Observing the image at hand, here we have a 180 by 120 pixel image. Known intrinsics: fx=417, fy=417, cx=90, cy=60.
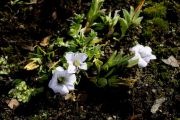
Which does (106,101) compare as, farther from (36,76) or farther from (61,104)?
(36,76)

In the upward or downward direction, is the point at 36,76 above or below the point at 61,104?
above

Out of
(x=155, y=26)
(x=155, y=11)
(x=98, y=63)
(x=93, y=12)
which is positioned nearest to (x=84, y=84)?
(x=98, y=63)

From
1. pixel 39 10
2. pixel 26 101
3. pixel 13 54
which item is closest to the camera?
pixel 26 101

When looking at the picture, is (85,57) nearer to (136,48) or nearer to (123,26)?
(136,48)

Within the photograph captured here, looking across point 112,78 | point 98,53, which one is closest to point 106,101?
point 112,78

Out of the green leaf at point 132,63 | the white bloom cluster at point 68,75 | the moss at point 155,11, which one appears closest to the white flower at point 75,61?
the white bloom cluster at point 68,75

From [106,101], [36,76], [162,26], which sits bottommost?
[106,101]

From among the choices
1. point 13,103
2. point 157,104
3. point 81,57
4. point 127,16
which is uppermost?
point 127,16
